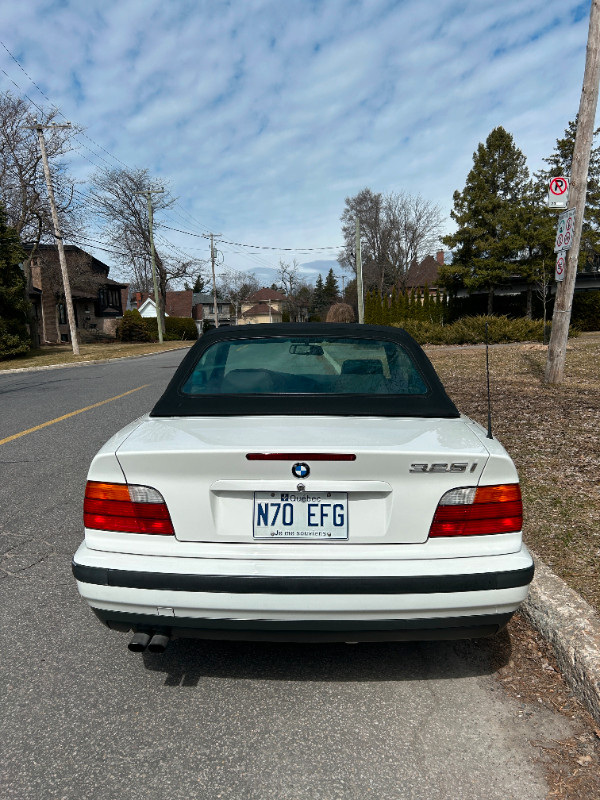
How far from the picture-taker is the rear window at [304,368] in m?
3.22

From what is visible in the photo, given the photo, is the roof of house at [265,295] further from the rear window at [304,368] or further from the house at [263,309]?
the rear window at [304,368]

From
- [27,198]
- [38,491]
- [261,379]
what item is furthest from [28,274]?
[261,379]

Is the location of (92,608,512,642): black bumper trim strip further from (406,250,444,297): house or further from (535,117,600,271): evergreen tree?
(406,250,444,297): house

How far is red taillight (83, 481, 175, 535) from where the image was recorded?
7.73 feet

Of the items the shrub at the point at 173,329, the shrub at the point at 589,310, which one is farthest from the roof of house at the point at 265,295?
the shrub at the point at 589,310

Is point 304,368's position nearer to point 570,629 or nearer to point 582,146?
point 570,629

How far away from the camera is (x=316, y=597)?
2.21 meters

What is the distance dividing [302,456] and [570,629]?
149 centimetres

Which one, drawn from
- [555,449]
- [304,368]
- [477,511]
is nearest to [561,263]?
[555,449]

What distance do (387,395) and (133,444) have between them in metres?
1.28

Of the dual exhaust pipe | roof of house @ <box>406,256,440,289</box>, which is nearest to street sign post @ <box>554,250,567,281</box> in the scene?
the dual exhaust pipe

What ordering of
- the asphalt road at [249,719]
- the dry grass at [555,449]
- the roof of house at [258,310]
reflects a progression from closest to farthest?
the asphalt road at [249,719] < the dry grass at [555,449] < the roof of house at [258,310]

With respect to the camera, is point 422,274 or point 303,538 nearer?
point 303,538

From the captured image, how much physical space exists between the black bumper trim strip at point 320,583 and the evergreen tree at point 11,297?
2716 cm
